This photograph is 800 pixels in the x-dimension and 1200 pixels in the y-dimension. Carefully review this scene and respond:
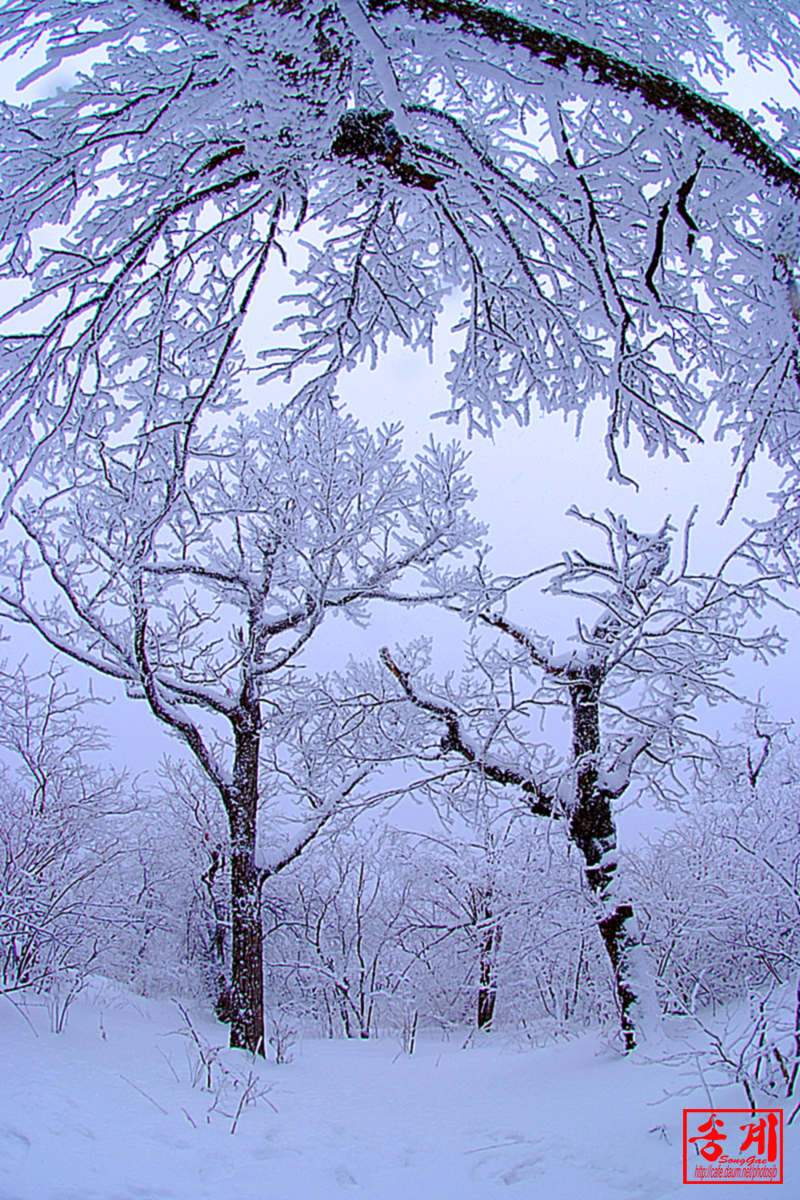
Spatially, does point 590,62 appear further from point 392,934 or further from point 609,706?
point 392,934

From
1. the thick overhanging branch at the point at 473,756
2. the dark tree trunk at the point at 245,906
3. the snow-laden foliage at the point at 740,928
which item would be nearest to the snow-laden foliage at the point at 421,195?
the snow-laden foliage at the point at 740,928

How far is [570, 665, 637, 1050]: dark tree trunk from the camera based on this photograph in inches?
247

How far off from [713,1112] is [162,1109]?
4012 millimetres

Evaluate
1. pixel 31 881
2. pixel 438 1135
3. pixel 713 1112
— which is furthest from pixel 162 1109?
pixel 31 881

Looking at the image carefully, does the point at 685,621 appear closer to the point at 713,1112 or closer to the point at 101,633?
the point at 713,1112

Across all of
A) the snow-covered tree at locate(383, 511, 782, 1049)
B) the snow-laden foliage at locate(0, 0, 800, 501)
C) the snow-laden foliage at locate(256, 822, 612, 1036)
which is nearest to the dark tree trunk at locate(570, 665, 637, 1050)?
the snow-covered tree at locate(383, 511, 782, 1049)

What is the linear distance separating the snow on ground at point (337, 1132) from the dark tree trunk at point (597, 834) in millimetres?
681

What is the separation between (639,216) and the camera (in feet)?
7.47

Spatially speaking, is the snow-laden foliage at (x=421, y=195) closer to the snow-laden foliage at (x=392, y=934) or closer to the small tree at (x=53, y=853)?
the small tree at (x=53, y=853)

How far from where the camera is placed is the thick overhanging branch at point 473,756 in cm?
698

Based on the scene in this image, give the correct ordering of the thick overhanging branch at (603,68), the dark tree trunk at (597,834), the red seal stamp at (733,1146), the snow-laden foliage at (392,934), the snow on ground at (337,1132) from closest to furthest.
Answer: the thick overhanging branch at (603,68) → the red seal stamp at (733,1146) → the snow on ground at (337,1132) → the dark tree trunk at (597,834) → the snow-laden foliage at (392,934)

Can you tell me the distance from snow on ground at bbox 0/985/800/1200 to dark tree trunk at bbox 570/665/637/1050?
0.68 meters

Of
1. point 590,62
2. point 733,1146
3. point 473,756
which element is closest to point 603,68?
point 590,62

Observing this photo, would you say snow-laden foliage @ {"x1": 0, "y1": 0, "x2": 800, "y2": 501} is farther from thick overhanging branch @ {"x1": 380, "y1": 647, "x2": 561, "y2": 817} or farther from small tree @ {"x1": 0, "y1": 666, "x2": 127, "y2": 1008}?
small tree @ {"x1": 0, "y1": 666, "x2": 127, "y2": 1008}
